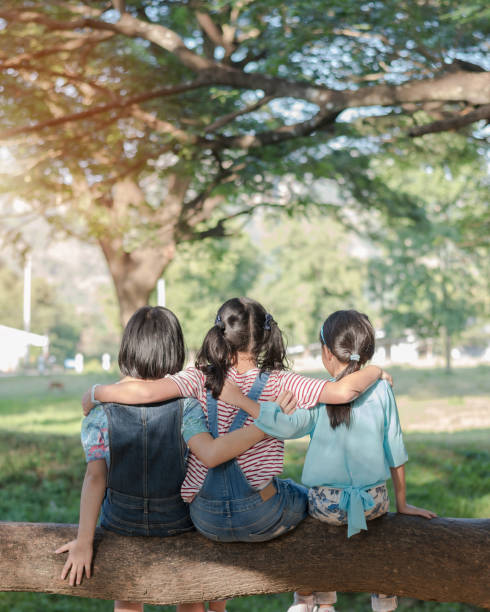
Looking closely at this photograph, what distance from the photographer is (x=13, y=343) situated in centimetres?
4819

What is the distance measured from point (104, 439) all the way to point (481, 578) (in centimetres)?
181

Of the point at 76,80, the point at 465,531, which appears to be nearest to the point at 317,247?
the point at 76,80

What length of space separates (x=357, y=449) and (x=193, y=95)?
27.1ft

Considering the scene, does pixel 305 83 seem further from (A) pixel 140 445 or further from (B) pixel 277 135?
(A) pixel 140 445

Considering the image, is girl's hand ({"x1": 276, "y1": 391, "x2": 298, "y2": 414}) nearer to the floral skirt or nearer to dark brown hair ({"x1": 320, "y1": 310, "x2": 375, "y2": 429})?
dark brown hair ({"x1": 320, "y1": 310, "x2": 375, "y2": 429})

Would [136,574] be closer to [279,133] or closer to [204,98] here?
[279,133]

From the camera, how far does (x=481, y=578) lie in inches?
126

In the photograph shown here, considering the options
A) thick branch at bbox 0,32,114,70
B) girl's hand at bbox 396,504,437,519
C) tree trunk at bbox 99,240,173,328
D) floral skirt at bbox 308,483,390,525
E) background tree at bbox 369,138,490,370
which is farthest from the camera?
background tree at bbox 369,138,490,370

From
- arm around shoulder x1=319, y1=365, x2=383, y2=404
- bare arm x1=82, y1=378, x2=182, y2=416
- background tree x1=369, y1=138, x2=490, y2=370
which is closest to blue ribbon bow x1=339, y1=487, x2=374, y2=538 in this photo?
arm around shoulder x1=319, y1=365, x2=383, y2=404

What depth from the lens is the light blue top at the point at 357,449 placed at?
318cm

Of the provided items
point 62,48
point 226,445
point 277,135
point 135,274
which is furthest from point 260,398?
point 135,274

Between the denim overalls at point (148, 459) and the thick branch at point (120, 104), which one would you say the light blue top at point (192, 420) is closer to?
the denim overalls at point (148, 459)

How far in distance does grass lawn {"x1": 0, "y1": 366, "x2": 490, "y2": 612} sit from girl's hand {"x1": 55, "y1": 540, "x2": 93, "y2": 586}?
99cm

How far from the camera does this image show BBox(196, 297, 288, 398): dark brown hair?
3117 mm
